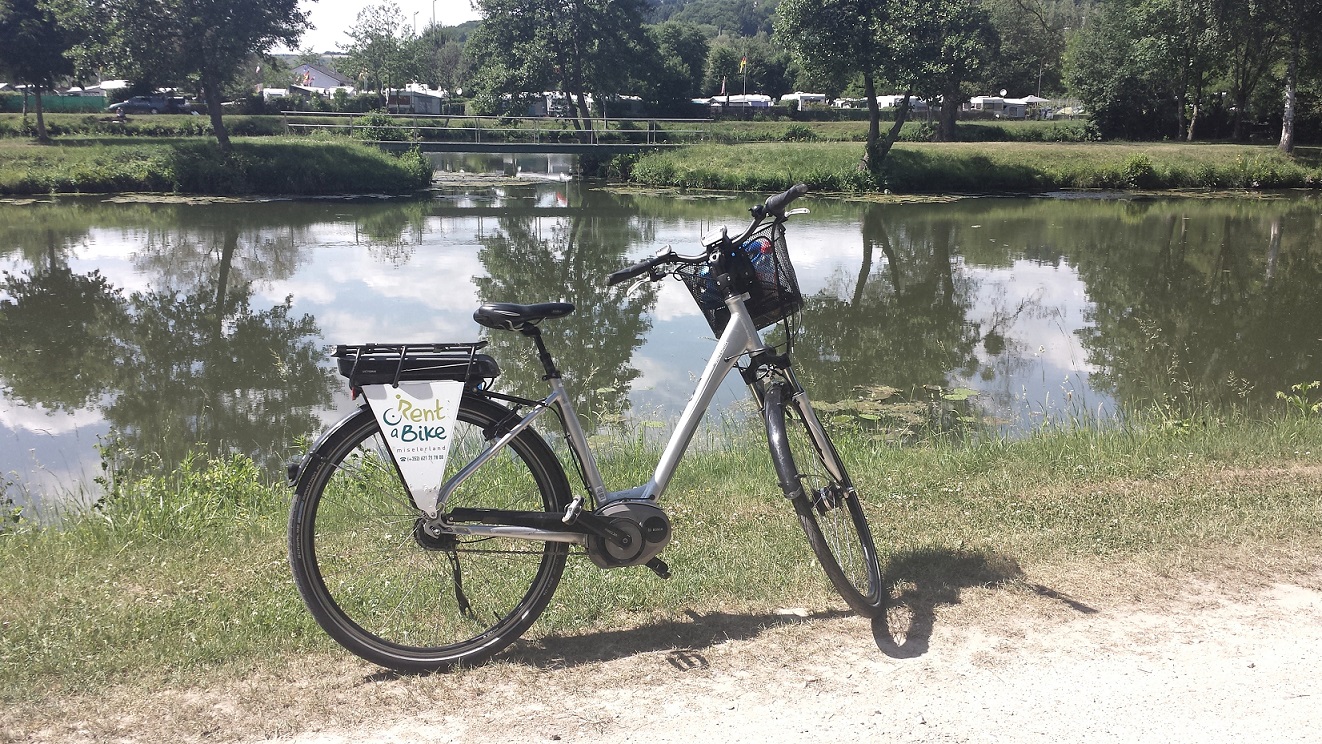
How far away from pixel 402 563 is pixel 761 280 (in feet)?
5.32

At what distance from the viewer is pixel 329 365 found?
32.5 feet

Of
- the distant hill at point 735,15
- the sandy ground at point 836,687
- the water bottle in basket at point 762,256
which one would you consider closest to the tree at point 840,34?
the water bottle in basket at point 762,256

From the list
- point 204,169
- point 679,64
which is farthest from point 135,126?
point 679,64

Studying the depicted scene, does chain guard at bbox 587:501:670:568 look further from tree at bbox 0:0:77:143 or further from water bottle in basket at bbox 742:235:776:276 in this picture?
tree at bbox 0:0:77:143

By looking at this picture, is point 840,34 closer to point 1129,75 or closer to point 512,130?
point 512,130

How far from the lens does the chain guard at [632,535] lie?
3295 millimetres

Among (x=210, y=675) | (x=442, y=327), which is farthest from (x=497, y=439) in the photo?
(x=442, y=327)

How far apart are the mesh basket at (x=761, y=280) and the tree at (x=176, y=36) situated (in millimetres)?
31039

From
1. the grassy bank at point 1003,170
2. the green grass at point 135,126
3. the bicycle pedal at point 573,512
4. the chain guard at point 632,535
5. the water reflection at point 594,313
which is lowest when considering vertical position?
the water reflection at point 594,313

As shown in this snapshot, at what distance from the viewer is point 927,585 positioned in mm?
3762

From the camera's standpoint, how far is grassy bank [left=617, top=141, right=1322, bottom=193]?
32406mm

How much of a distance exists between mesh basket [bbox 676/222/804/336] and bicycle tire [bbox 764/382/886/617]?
286mm

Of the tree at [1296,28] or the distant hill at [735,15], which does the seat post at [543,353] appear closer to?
the tree at [1296,28]

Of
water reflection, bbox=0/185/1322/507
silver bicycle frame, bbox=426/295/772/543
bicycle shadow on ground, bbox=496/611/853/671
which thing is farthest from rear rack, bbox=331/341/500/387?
water reflection, bbox=0/185/1322/507
